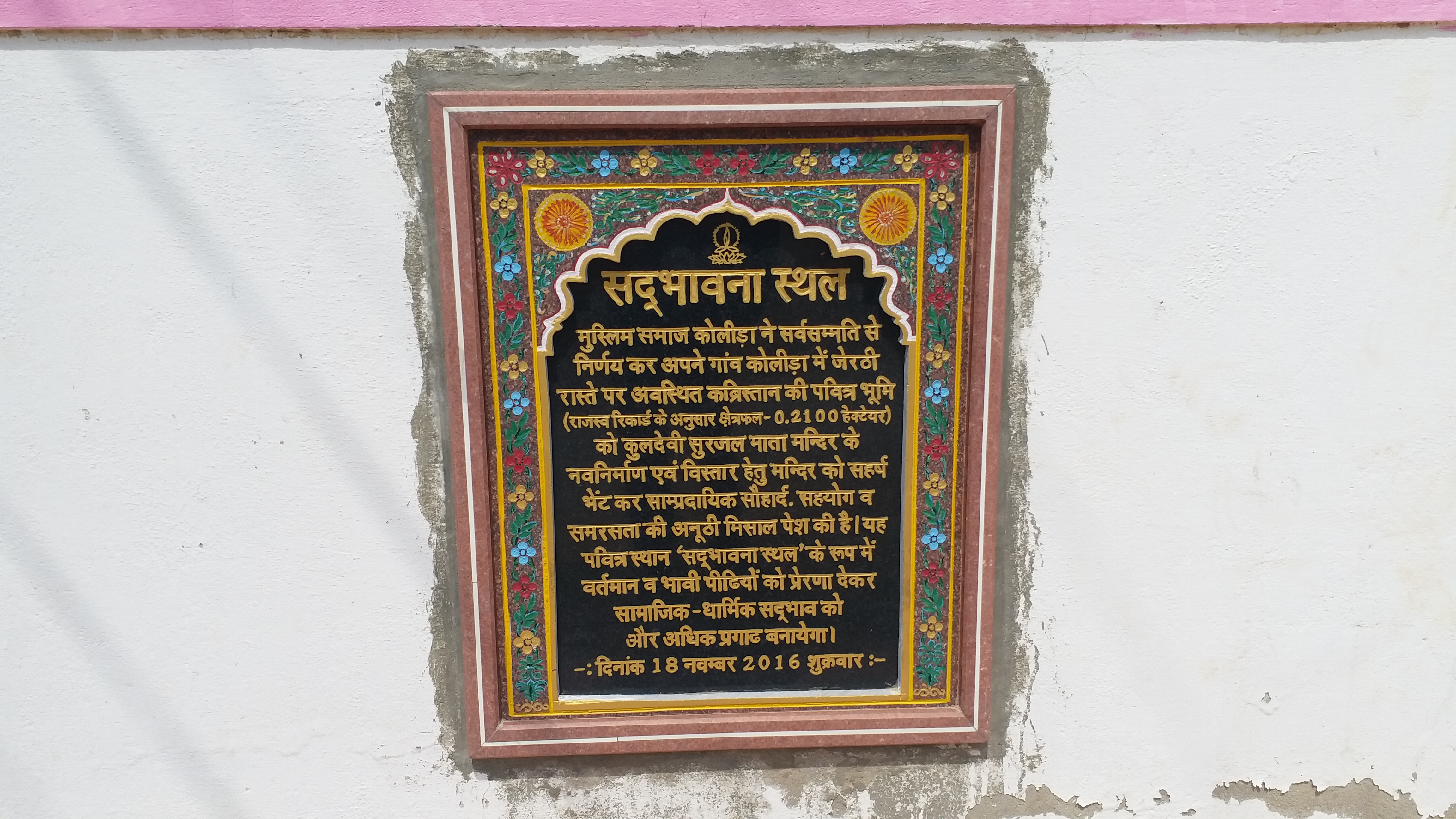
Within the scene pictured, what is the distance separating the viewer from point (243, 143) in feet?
6.73

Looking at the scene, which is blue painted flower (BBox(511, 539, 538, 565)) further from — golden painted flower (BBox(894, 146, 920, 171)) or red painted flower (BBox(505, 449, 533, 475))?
Result: golden painted flower (BBox(894, 146, 920, 171))

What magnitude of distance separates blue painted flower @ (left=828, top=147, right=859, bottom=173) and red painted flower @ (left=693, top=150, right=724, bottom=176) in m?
0.27

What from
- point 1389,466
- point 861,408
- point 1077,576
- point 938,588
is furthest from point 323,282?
point 1389,466

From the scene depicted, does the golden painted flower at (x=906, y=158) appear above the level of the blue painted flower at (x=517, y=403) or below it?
above

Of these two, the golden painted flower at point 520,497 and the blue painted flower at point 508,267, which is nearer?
the blue painted flower at point 508,267

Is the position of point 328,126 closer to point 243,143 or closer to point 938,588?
point 243,143

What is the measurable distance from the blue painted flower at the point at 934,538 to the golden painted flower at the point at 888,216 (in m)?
0.75

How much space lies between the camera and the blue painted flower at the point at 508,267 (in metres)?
2.12

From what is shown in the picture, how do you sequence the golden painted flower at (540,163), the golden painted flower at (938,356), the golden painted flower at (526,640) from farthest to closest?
the golden painted flower at (526,640)
the golden painted flower at (938,356)
the golden painted flower at (540,163)

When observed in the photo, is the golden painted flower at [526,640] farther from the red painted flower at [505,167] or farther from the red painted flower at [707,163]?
the red painted flower at [707,163]

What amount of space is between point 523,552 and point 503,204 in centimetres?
88

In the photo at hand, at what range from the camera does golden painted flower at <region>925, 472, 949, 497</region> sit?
7.41 ft

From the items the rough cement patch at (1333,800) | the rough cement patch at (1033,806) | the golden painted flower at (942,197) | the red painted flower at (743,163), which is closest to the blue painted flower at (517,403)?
the red painted flower at (743,163)

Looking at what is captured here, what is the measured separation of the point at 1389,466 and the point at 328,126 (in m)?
2.78
